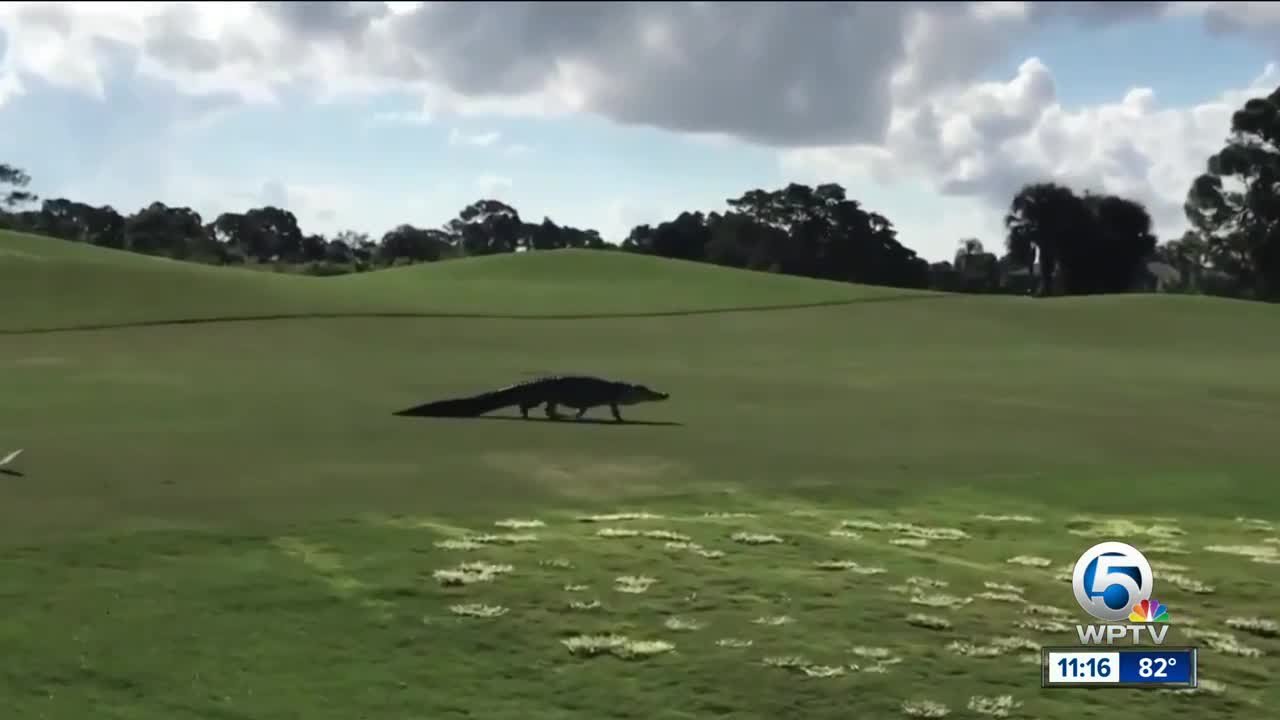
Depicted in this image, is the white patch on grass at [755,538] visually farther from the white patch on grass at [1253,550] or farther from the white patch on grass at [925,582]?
the white patch on grass at [1253,550]

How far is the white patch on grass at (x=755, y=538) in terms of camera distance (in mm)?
13430

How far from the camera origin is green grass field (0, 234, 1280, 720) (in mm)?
9172

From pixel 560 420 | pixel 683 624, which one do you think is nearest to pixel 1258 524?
pixel 683 624

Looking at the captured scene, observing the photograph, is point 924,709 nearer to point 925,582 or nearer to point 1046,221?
point 925,582

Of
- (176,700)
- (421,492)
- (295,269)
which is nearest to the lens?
(176,700)

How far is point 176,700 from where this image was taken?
8562 mm

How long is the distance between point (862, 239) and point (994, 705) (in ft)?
444

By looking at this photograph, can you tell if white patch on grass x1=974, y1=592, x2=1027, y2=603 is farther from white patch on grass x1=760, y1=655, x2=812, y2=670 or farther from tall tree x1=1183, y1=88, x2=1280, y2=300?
tall tree x1=1183, y1=88, x2=1280, y2=300

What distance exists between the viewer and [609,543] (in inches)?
517

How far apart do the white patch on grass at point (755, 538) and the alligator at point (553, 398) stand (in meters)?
9.57

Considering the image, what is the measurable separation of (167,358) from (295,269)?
98.8 metres

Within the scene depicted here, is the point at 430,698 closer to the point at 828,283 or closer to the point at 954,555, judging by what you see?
the point at 954,555

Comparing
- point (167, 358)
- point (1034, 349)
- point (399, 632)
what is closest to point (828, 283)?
point (1034, 349)

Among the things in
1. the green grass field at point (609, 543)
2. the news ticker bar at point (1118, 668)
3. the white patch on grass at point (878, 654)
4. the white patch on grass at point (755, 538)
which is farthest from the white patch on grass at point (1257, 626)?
the white patch on grass at point (755, 538)
